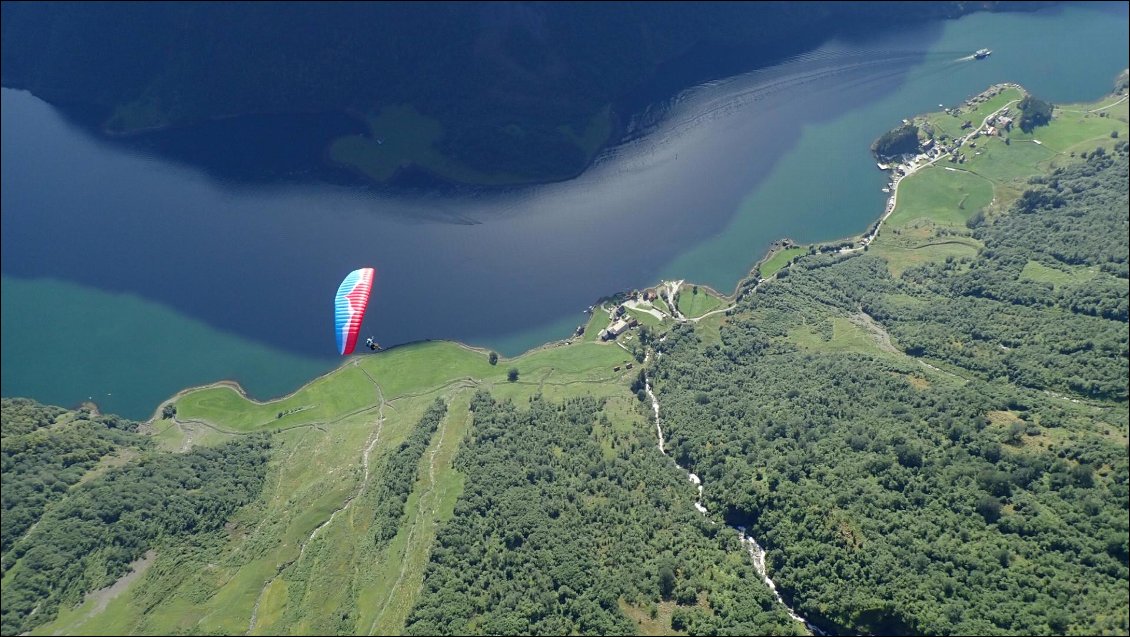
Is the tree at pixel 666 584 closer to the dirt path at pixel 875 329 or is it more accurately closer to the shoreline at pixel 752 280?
the shoreline at pixel 752 280

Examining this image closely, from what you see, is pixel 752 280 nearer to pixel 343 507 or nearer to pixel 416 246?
pixel 416 246

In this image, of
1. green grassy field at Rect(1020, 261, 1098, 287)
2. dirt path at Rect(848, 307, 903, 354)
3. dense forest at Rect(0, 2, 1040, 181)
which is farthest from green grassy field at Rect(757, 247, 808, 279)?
dense forest at Rect(0, 2, 1040, 181)

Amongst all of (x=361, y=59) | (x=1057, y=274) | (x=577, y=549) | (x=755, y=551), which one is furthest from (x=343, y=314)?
(x=1057, y=274)

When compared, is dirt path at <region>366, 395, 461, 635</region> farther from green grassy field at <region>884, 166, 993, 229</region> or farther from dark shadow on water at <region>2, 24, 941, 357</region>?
green grassy field at <region>884, 166, 993, 229</region>

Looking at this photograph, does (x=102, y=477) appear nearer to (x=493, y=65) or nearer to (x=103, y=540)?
(x=103, y=540)

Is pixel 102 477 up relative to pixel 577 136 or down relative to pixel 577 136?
down

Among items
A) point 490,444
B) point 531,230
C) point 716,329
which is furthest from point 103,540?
point 716,329
